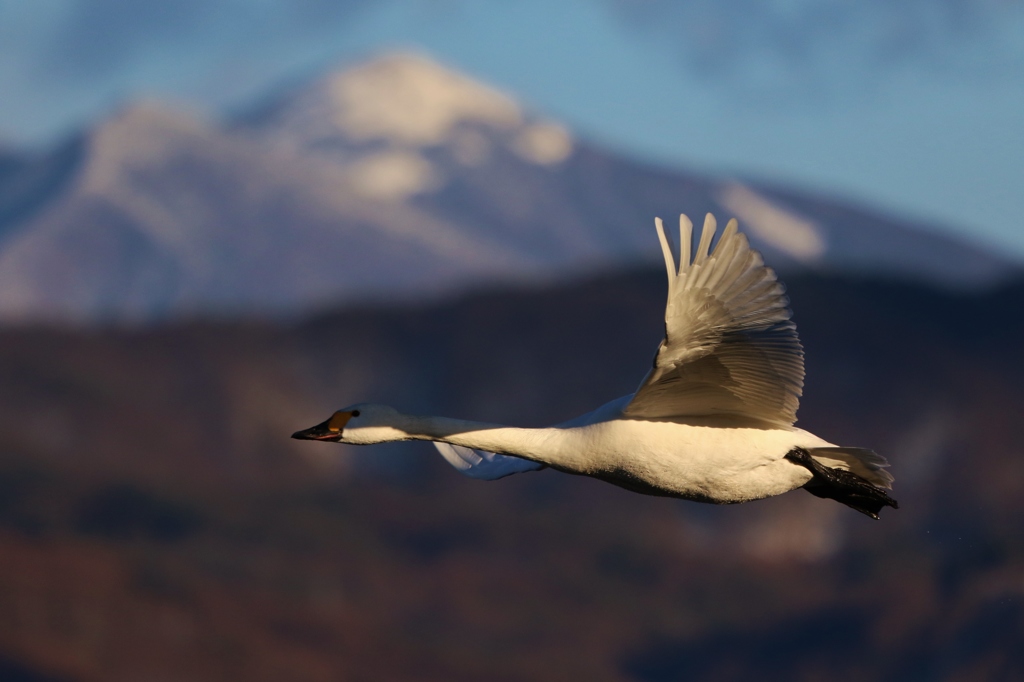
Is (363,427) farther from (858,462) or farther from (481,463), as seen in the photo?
(858,462)

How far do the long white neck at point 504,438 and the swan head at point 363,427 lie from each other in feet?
0.21

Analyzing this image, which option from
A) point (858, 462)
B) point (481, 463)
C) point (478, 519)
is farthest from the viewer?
point (478, 519)

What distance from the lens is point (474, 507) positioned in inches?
4843

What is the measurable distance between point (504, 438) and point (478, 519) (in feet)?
362

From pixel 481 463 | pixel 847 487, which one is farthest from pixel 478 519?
pixel 847 487

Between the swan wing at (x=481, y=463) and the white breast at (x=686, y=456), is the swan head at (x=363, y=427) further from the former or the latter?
the white breast at (x=686, y=456)

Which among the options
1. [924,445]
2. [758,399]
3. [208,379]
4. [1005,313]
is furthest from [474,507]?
[758,399]

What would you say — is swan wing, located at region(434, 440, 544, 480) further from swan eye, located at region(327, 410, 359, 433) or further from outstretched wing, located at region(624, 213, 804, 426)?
outstretched wing, located at region(624, 213, 804, 426)

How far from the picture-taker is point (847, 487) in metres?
12.0

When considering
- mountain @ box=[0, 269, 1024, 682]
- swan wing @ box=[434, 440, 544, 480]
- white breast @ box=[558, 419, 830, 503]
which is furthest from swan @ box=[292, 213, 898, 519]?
mountain @ box=[0, 269, 1024, 682]

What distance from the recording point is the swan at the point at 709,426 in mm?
10891

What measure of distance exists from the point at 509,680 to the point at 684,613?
1792 cm

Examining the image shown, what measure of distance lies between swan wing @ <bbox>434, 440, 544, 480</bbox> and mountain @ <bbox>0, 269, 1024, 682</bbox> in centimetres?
7856

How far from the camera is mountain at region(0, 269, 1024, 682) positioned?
97.3 m
